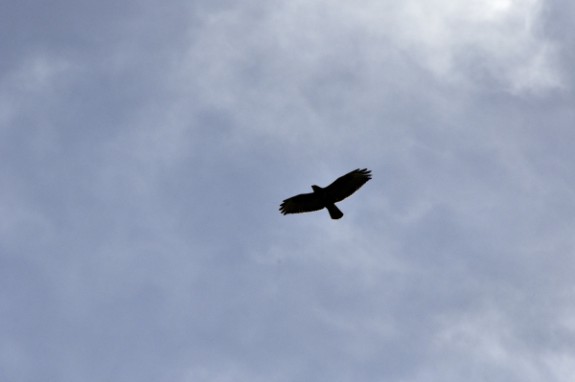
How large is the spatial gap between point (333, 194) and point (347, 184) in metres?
0.69

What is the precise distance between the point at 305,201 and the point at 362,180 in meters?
2.44

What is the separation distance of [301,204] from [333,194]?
1453mm

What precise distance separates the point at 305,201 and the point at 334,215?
143 cm

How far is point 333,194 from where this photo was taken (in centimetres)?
4256

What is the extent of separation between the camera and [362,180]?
42.6 metres

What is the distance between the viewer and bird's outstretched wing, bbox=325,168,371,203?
42.2 m

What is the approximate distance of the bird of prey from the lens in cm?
4228

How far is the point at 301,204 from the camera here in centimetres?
4316

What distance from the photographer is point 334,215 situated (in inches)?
1665

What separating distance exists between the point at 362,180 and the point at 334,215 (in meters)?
1.82

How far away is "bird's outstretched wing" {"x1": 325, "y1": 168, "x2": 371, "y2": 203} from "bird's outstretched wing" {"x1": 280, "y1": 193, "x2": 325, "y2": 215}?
614 millimetres

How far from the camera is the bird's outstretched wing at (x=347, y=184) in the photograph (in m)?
42.2

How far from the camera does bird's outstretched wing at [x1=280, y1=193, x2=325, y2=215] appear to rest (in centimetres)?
4278

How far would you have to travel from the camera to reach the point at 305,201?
43.0m
